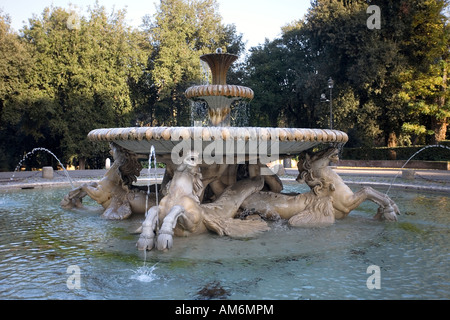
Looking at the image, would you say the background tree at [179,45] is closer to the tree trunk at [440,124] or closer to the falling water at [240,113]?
the falling water at [240,113]

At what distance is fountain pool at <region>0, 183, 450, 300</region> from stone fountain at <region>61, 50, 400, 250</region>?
0.88 feet

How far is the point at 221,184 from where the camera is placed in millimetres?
6391

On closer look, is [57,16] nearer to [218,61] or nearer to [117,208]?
[218,61]

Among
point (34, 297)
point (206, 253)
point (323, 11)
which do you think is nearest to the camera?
point (34, 297)

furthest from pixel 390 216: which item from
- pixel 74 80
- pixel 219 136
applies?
pixel 74 80

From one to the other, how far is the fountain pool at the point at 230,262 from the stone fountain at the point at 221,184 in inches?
10.6

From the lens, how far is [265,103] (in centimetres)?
3300

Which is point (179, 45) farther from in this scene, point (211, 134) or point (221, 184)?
point (211, 134)

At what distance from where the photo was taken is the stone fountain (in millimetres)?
4711

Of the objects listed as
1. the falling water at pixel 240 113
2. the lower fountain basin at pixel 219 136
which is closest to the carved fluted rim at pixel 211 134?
the lower fountain basin at pixel 219 136

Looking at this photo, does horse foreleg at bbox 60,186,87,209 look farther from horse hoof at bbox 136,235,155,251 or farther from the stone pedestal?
the stone pedestal

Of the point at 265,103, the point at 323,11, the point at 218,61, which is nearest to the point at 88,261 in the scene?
the point at 218,61

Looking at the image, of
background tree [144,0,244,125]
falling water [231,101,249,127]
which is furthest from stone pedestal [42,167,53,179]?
falling water [231,101,249,127]
